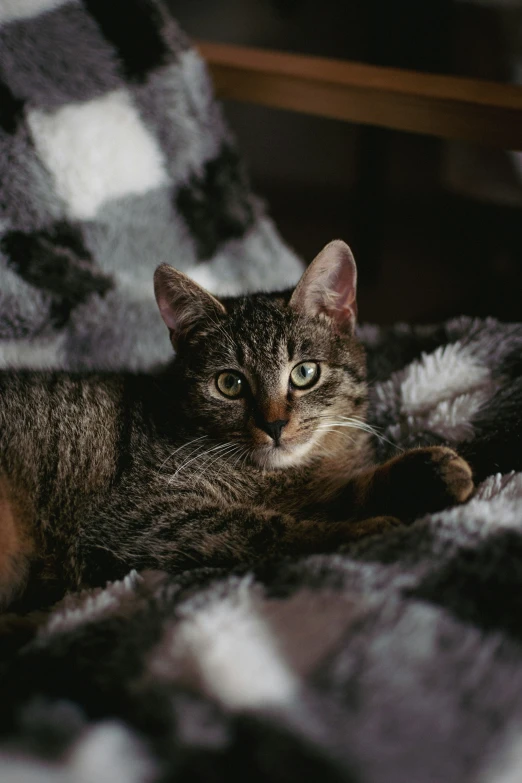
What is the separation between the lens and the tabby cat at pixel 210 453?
92 cm

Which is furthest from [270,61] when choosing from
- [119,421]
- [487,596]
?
[487,596]

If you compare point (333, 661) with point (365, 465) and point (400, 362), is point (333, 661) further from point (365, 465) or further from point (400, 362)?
point (400, 362)

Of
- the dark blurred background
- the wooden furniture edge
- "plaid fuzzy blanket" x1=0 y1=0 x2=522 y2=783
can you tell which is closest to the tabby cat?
"plaid fuzzy blanket" x1=0 y1=0 x2=522 y2=783

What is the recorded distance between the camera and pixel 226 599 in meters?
0.71

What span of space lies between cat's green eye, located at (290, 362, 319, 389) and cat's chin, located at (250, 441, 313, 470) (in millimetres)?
99

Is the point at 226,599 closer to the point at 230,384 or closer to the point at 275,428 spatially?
the point at 275,428

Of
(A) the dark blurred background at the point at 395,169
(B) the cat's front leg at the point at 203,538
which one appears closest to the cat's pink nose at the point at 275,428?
(B) the cat's front leg at the point at 203,538

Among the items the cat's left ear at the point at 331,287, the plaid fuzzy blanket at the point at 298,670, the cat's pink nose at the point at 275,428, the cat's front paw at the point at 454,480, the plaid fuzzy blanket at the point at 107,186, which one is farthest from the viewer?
the plaid fuzzy blanket at the point at 107,186

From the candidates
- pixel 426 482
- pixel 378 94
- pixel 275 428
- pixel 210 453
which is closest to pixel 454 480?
pixel 426 482

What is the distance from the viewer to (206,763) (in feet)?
1.77

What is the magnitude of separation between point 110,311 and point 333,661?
925 mm

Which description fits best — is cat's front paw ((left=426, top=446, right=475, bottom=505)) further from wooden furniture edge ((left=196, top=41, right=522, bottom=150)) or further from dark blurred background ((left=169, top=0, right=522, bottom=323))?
dark blurred background ((left=169, top=0, right=522, bottom=323))

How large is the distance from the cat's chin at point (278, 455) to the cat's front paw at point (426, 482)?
146 mm

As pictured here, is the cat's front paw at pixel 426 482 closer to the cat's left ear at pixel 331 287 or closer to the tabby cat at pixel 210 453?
the tabby cat at pixel 210 453
